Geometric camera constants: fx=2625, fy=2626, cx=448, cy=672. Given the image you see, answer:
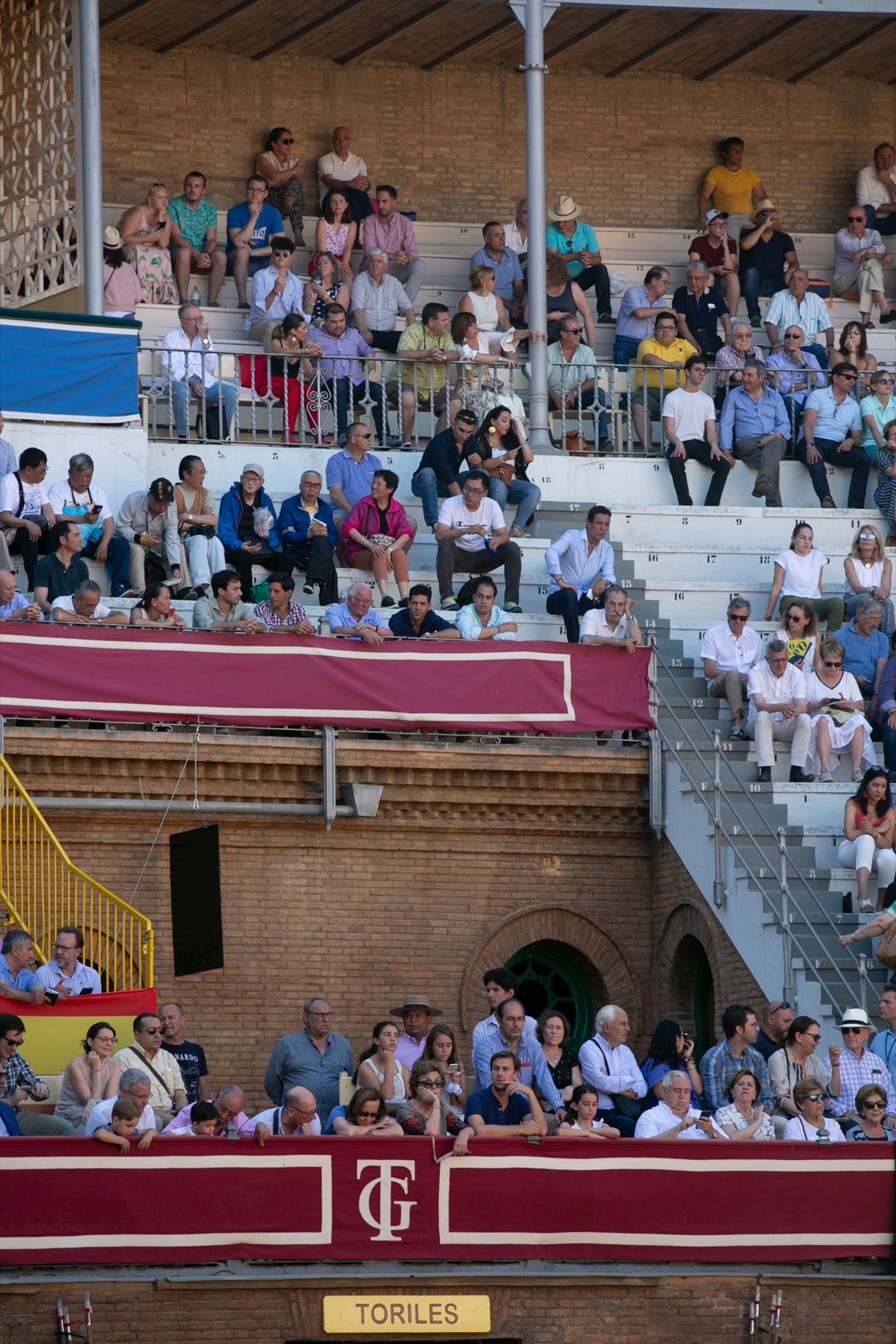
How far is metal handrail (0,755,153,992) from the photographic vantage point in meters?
19.4

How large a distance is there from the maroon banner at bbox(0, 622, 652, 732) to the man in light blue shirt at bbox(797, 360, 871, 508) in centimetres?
484

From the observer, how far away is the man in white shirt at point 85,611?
65.7 ft

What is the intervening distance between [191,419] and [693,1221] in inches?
437

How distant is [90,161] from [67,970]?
919 centimetres

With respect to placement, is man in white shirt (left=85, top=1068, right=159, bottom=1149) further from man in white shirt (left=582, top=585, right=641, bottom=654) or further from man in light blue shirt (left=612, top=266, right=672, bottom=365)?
man in light blue shirt (left=612, top=266, right=672, bottom=365)

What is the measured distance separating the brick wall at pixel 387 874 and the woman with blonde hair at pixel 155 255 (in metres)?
7.43

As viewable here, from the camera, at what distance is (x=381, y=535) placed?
22.5 metres

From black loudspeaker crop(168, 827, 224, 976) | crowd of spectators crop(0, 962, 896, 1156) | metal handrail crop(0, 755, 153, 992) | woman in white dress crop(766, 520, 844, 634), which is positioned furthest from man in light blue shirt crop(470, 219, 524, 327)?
crowd of spectators crop(0, 962, 896, 1156)

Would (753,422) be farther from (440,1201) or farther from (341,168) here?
(440,1201)

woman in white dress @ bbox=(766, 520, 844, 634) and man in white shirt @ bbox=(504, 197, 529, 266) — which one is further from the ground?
man in white shirt @ bbox=(504, 197, 529, 266)

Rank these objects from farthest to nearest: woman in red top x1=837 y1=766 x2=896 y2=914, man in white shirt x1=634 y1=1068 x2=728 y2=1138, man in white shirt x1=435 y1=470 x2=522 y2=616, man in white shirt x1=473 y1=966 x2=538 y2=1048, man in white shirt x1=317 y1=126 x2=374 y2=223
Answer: man in white shirt x1=317 y1=126 x2=374 y2=223, man in white shirt x1=435 y1=470 x2=522 y2=616, woman in red top x1=837 y1=766 x2=896 y2=914, man in white shirt x1=473 y1=966 x2=538 y2=1048, man in white shirt x1=634 y1=1068 x2=728 y2=1138

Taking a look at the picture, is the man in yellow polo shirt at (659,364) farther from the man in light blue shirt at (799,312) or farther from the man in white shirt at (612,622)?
the man in white shirt at (612,622)

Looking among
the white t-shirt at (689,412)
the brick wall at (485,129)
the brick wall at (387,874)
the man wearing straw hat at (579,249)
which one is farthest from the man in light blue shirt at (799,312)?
the brick wall at (387,874)

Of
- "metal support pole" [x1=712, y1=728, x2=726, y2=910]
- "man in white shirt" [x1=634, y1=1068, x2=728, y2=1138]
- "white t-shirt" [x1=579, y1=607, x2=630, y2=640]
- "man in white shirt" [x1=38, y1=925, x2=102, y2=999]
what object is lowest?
"man in white shirt" [x1=634, y1=1068, x2=728, y2=1138]
